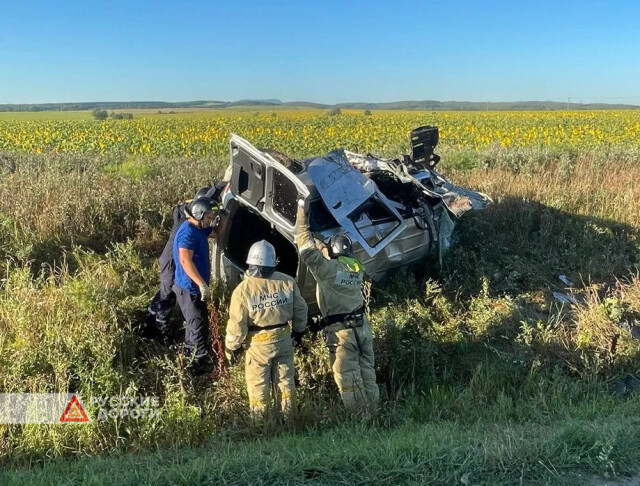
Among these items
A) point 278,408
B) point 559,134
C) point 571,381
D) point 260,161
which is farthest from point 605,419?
point 559,134

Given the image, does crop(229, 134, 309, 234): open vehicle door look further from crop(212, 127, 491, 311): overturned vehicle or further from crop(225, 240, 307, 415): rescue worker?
crop(225, 240, 307, 415): rescue worker

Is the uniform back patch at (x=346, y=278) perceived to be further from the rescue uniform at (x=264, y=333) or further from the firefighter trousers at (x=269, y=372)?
the firefighter trousers at (x=269, y=372)

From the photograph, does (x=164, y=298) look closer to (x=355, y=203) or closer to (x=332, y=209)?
(x=332, y=209)

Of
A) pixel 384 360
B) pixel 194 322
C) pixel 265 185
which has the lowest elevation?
pixel 384 360

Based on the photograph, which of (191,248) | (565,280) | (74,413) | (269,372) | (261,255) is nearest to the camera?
(74,413)

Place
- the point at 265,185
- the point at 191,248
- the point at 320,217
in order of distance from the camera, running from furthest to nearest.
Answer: the point at 320,217
the point at 265,185
the point at 191,248

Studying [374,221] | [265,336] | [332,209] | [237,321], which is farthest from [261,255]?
[374,221]

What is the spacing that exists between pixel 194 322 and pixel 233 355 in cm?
58

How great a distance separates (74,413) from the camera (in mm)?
4043

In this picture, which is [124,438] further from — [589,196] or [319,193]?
[589,196]

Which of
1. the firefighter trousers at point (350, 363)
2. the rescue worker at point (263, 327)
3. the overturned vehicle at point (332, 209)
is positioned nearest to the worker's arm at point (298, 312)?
the rescue worker at point (263, 327)

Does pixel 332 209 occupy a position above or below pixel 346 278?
above

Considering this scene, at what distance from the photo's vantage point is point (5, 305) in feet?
15.8

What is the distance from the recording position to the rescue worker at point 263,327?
422 centimetres
